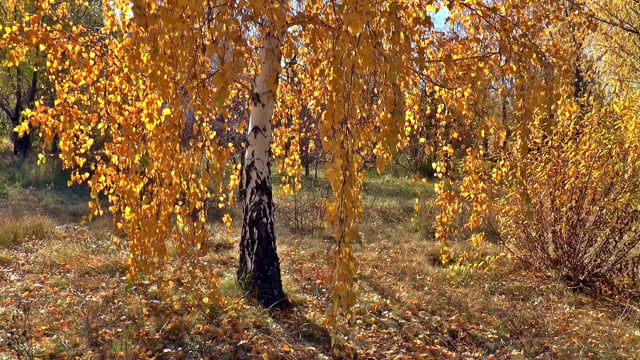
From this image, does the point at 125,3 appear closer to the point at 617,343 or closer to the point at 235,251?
the point at 235,251

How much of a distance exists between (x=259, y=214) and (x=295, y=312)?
852 mm

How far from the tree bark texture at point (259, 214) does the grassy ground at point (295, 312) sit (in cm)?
16

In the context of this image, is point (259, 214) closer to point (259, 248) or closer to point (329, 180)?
point (259, 248)

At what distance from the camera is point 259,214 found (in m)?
4.27

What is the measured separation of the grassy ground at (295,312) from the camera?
3.76m

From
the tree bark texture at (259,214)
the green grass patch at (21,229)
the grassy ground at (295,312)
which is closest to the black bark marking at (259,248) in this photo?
the tree bark texture at (259,214)

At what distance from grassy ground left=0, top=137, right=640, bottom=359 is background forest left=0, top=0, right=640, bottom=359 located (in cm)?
2

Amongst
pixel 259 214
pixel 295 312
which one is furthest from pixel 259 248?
pixel 295 312

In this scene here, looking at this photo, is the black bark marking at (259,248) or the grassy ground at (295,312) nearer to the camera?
the grassy ground at (295,312)

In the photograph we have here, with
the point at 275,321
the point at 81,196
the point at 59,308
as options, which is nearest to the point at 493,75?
the point at 275,321

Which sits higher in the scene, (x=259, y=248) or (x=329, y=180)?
(x=329, y=180)

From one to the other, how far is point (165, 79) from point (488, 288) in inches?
170

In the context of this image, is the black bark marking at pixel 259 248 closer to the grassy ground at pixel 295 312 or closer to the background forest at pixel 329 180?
the background forest at pixel 329 180

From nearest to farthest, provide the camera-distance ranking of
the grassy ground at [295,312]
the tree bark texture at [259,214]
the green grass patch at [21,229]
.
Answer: the grassy ground at [295,312]
the tree bark texture at [259,214]
the green grass patch at [21,229]
